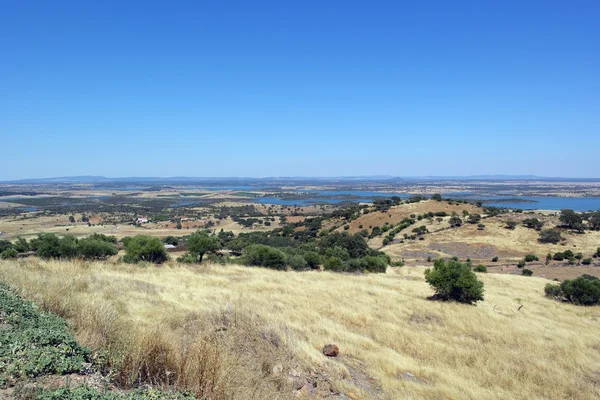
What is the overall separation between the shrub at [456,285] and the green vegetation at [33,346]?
752 inches

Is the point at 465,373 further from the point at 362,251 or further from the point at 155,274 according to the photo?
the point at 362,251

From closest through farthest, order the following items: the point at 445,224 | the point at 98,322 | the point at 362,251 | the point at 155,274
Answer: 1. the point at 98,322
2. the point at 155,274
3. the point at 362,251
4. the point at 445,224

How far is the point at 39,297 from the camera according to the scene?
23.5 ft

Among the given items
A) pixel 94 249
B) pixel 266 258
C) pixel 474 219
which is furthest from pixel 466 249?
pixel 94 249

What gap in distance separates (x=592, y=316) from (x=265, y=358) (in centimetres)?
2139

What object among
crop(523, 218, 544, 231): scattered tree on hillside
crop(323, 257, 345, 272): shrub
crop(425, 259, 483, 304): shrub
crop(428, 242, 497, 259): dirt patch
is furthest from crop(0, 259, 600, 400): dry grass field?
crop(523, 218, 544, 231): scattered tree on hillside

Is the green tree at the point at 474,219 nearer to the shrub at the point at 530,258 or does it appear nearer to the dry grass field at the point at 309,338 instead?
the shrub at the point at 530,258

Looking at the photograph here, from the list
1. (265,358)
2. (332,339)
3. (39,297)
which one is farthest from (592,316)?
(39,297)

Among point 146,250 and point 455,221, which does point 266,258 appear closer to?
point 146,250

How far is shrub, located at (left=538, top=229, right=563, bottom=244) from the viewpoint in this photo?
→ 2095 inches

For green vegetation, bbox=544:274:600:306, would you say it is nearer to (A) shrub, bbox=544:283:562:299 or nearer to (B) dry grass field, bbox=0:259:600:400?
(A) shrub, bbox=544:283:562:299

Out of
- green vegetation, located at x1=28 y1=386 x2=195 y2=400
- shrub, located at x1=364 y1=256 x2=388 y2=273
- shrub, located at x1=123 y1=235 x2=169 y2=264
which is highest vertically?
green vegetation, located at x1=28 y1=386 x2=195 y2=400

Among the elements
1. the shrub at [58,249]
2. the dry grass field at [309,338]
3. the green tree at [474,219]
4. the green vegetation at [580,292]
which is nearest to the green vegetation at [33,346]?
the dry grass field at [309,338]

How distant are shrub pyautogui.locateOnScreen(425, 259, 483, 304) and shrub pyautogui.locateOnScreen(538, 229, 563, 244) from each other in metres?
41.6
